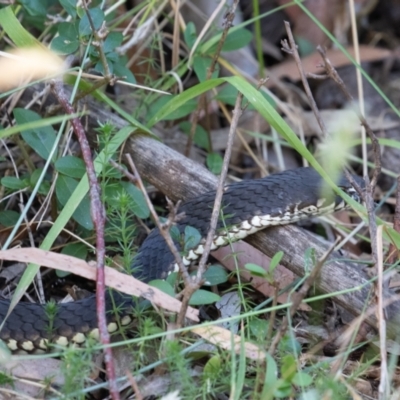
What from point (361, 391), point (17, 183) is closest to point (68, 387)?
point (361, 391)

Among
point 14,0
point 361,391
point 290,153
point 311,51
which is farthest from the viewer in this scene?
point 311,51

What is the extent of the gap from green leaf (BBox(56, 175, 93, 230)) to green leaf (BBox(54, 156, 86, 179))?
0.24ft

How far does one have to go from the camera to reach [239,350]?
2.90 m

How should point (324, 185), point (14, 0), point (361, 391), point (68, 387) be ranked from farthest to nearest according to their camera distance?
point (14, 0), point (324, 185), point (361, 391), point (68, 387)

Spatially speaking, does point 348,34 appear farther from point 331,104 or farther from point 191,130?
point 191,130

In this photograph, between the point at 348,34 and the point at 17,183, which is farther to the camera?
the point at 348,34

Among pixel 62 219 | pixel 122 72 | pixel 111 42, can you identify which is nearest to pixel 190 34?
pixel 122 72

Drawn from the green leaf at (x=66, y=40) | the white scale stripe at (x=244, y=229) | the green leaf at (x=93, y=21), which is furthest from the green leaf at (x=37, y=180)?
the white scale stripe at (x=244, y=229)

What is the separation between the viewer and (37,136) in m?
3.85

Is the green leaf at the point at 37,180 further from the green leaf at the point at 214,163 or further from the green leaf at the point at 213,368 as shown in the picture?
the green leaf at the point at 213,368

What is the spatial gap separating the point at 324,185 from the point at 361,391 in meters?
1.06

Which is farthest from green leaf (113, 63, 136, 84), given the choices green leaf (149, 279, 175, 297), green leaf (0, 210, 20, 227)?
green leaf (149, 279, 175, 297)

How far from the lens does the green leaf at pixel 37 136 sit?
12.5 ft

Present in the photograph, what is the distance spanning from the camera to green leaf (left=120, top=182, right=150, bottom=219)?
375cm
